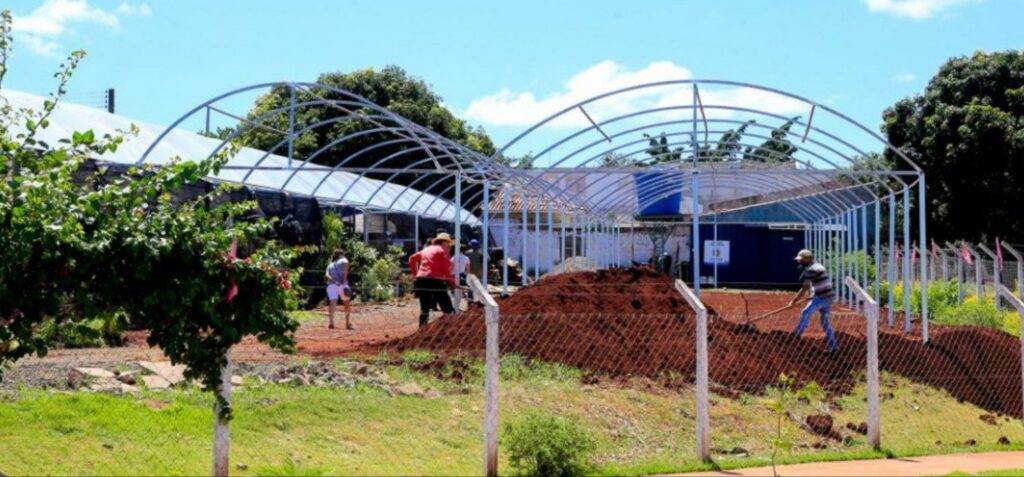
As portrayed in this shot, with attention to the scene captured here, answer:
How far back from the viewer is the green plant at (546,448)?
818 centimetres

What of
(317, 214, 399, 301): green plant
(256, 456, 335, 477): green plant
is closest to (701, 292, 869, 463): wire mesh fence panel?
(256, 456, 335, 477): green plant

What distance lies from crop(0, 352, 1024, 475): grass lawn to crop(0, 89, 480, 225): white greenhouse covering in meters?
5.94

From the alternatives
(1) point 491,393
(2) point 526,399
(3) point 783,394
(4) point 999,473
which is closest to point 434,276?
(2) point 526,399

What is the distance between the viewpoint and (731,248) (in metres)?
39.4

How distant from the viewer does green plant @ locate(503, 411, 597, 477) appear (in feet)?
26.8

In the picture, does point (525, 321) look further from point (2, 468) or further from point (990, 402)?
point (2, 468)

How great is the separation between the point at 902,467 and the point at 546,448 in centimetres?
312

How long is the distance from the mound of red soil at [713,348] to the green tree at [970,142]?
14128mm

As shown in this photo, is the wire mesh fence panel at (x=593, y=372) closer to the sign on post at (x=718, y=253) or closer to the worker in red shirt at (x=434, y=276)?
the worker in red shirt at (x=434, y=276)

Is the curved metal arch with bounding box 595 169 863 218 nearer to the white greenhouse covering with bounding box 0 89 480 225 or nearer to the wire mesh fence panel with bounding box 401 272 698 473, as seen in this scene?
the white greenhouse covering with bounding box 0 89 480 225

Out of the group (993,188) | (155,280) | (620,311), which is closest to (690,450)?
(155,280)

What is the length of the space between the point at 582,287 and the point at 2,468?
10.6 m

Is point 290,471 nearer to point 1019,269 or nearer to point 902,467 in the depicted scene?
point 902,467

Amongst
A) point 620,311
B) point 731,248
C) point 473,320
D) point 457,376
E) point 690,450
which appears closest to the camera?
point 690,450
